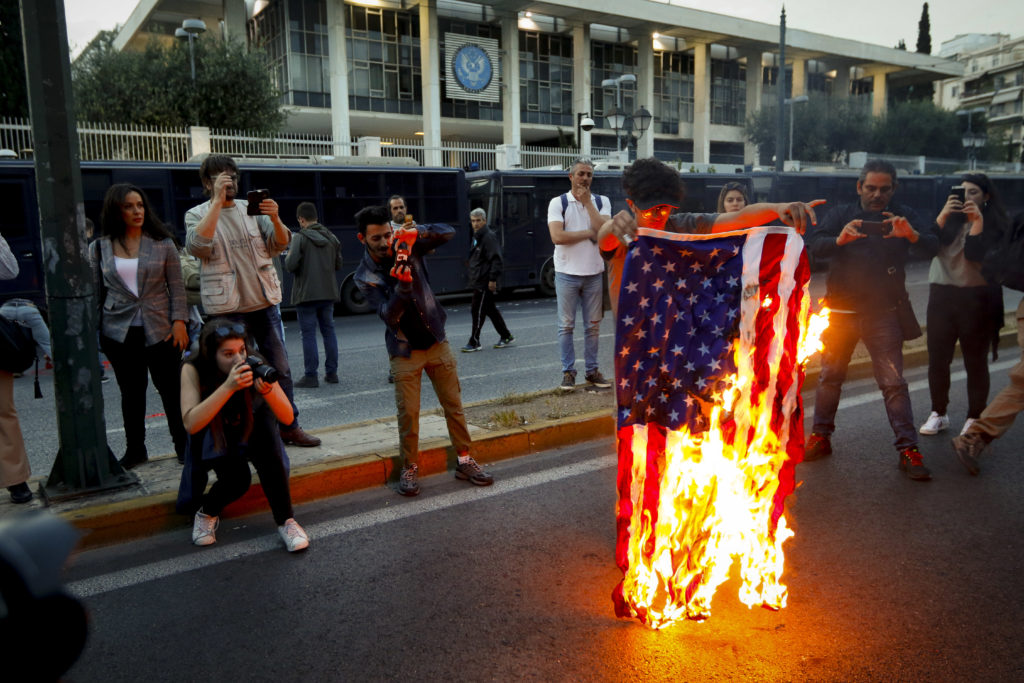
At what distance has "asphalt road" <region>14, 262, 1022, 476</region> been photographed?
21.7 ft

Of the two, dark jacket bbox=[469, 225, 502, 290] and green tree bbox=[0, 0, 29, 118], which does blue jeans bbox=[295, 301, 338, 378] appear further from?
green tree bbox=[0, 0, 29, 118]

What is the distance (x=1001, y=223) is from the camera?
5449 mm

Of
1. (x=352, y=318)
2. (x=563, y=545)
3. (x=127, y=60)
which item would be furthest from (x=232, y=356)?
(x=127, y=60)

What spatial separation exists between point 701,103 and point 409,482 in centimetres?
4297

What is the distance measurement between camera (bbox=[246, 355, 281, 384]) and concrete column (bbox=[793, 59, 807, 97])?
51.2 metres

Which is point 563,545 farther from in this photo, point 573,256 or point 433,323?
point 573,256

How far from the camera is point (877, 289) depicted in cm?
504

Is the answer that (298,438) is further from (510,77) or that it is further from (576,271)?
(510,77)

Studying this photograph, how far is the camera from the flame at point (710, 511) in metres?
3.04

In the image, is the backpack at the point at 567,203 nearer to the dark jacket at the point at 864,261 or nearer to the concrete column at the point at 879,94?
the dark jacket at the point at 864,261

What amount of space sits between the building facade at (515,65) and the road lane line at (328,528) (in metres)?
23.2

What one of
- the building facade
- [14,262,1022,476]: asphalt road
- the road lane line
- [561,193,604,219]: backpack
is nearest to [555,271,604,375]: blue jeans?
[561,193,604,219]: backpack

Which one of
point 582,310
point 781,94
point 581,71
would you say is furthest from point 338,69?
point 582,310

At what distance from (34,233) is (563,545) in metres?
12.1
